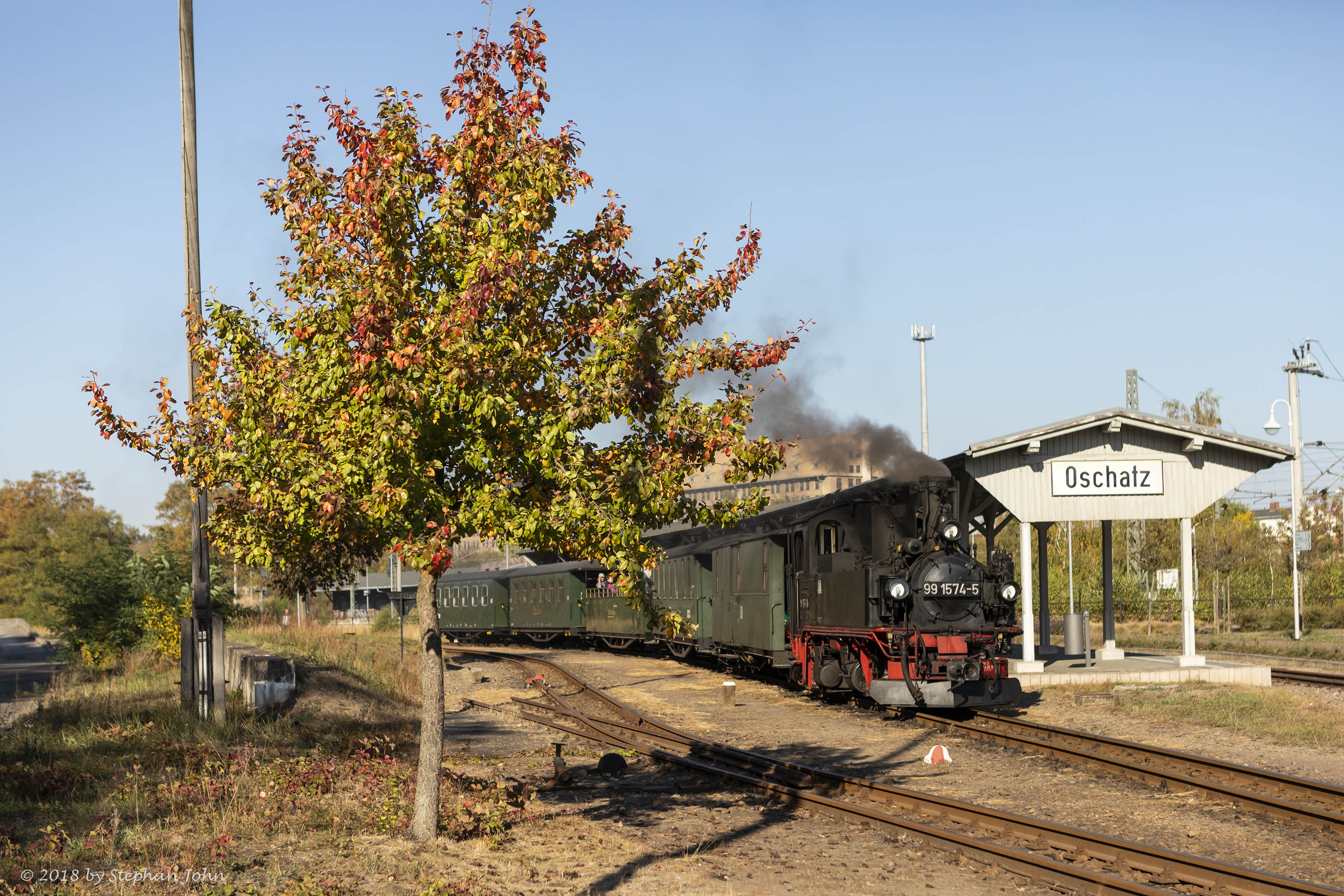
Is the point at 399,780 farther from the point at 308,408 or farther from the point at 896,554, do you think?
the point at 896,554

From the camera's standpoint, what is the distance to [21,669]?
112 feet

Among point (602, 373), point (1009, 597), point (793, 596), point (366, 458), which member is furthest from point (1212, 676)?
point (366, 458)

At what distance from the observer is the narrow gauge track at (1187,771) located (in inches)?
429

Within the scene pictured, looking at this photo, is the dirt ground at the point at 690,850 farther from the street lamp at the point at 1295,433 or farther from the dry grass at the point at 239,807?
the street lamp at the point at 1295,433

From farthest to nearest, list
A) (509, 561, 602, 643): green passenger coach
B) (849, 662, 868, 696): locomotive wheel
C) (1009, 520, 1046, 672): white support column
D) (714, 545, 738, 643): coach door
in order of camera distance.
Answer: (509, 561, 602, 643): green passenger coach, (714, 545, 738, 643): coach door, (1009, 520, 1046, 672): white support column, (849, 662, 868, 696): locomotive wheel

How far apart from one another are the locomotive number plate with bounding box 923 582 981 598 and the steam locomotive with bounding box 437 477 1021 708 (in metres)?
0.02

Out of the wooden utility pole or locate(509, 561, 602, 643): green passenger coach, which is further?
locate(509, 561, 602, 643): green passenger coach

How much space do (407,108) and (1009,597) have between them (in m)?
13.0

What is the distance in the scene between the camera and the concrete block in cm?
1662

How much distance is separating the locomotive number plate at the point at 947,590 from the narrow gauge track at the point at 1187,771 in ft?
6.95

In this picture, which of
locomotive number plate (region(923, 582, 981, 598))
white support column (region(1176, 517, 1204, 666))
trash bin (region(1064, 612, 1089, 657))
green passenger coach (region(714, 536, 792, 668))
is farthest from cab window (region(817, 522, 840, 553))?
white support column (region(1176, 517, 1204, 666))

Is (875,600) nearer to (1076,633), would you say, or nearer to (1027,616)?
(1027,616)

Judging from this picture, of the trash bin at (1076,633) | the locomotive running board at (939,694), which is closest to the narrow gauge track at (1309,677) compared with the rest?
the trash bin at (1076,633)

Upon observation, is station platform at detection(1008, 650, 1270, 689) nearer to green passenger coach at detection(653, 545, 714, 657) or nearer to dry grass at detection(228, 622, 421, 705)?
green passenger coach at detection(653, 545, 714, 657)
